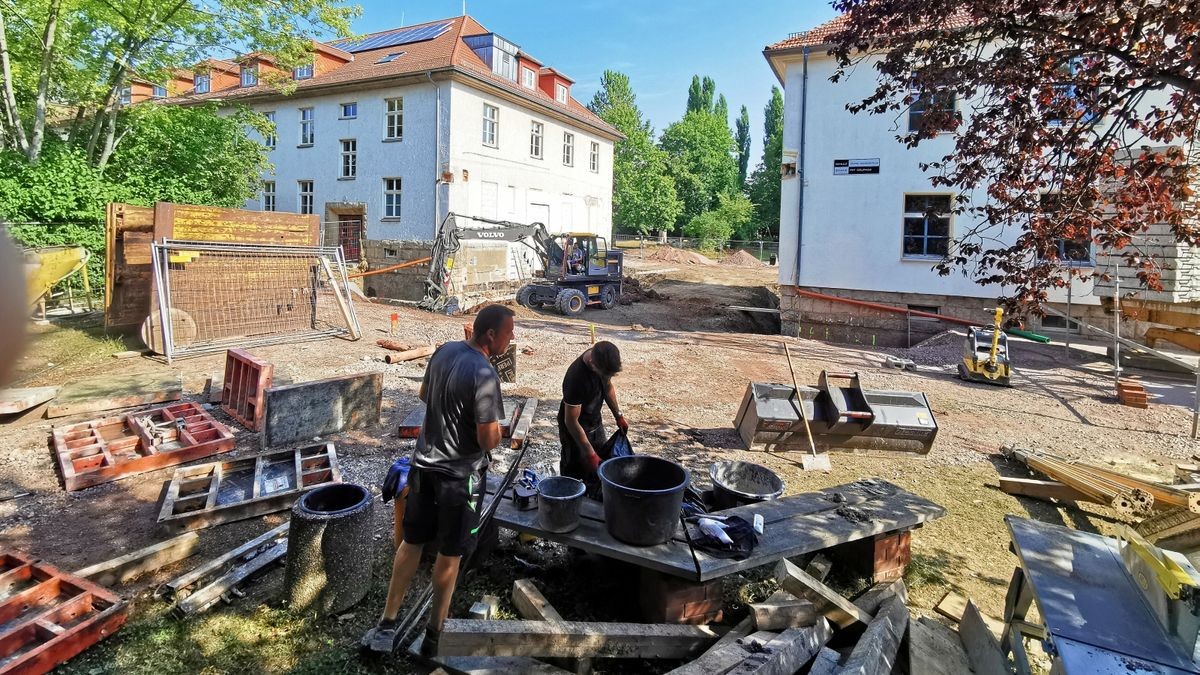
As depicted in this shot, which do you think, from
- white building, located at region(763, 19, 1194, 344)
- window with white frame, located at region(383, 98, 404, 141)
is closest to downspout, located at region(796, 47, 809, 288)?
white building, located at region(763, 19, 1194, 344)

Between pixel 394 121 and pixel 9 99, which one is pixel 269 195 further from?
pixel 9 99

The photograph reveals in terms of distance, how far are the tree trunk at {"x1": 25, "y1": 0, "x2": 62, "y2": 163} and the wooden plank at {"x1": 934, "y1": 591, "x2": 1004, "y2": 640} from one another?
1826 centimetres

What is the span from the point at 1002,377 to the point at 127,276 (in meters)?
15.4

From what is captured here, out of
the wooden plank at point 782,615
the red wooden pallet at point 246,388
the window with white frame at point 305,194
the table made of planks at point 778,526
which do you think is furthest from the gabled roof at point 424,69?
the wooden plank at point 782,615

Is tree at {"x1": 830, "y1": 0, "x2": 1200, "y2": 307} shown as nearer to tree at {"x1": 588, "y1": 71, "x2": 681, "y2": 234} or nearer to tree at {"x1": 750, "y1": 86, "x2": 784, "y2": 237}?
tree at {"x1": 588, "y1": 71, "x2": 681, "y2": 234}

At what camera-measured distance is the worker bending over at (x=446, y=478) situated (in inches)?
141

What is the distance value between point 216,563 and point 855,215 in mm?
16729

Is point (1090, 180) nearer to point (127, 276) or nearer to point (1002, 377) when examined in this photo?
point (1002, 377)

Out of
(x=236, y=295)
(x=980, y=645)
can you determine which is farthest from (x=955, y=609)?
(x=236, y=295)

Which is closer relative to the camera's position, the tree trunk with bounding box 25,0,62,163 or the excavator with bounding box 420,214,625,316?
the tree trunk with bounding box 25,0,62,163

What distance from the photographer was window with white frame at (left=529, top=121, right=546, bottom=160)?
25.9 meters

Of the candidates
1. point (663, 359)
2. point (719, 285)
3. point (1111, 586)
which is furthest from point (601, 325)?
point (1111, 586)

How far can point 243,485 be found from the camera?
5762 mm

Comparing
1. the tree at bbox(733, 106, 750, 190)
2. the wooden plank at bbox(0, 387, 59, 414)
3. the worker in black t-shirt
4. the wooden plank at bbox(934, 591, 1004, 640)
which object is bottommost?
the wooden plank at bbox(934, 591, 1004, 640)
